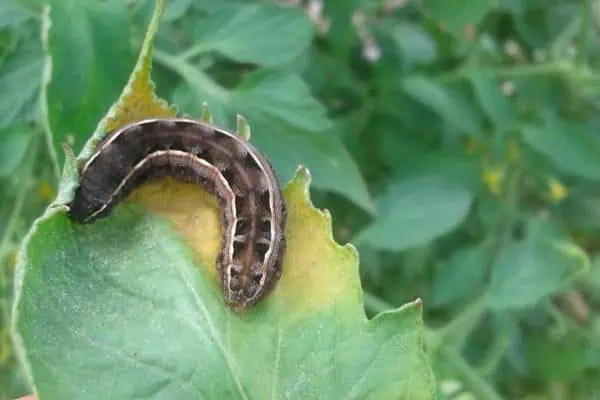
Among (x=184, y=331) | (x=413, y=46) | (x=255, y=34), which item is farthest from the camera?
(x=413, y=46)

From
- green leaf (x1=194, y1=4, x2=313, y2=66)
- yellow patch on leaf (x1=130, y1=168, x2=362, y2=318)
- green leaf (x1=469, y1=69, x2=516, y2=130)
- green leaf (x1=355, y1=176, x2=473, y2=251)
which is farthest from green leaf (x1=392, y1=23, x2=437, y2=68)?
yellow patch on leaf (x1=130, y1=168, x2=362, y2=318)

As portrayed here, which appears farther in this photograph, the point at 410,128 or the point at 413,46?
the point at 410,128

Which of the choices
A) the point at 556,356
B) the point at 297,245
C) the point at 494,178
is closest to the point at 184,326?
the point at 297,245

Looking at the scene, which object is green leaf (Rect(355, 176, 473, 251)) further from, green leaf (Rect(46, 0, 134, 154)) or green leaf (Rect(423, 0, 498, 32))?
green leaf (Rect(46, 0, 134, 154))

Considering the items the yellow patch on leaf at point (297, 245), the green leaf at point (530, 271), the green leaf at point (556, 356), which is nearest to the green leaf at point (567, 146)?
the green leaf at point (530, 271)

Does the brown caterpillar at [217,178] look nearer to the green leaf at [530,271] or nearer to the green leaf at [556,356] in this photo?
the green leaf at [530,271]

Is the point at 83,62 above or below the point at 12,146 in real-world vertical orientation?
above

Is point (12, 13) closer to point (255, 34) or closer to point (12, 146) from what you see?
point (12, 146)
